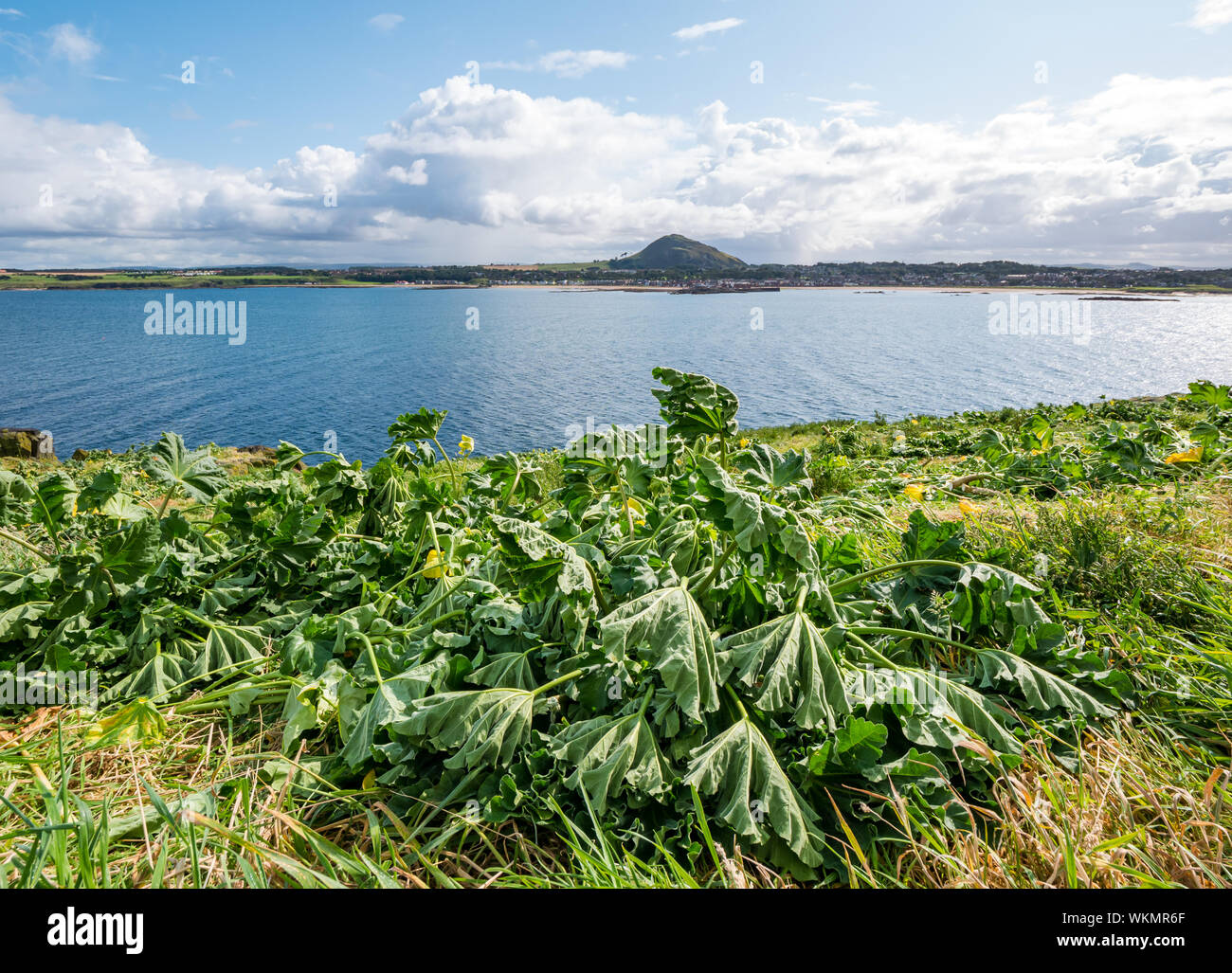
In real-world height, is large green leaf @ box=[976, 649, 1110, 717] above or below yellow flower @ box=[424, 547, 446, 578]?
below

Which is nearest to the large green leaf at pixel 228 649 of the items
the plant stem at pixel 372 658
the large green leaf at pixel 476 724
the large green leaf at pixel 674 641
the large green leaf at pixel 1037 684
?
the plant stem at pixel 372 658

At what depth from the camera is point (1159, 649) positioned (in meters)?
2.93

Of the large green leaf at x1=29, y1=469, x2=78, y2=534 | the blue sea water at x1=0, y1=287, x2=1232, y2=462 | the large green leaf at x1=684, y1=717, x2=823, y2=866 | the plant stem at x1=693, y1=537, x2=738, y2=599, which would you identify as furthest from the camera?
the blue sea water at x1=0, y1=287, x2=1232, y2=462

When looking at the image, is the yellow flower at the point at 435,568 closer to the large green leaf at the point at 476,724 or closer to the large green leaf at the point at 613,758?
the large green leaf at the point at 476,724

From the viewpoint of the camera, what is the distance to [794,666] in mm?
2168

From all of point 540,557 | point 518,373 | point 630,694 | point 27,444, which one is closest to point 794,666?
point 630,694

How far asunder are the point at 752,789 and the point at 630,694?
0.60 meters

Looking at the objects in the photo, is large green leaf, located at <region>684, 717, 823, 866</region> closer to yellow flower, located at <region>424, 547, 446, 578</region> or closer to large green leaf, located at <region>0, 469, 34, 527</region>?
yellow flower, located at <region>424, 547, 446, 578</region>

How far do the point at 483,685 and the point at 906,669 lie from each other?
5.76 feet

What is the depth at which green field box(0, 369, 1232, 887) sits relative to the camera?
205 centimetres

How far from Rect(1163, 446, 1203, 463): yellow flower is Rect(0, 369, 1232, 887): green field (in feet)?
8.57

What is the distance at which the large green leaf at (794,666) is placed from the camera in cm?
211

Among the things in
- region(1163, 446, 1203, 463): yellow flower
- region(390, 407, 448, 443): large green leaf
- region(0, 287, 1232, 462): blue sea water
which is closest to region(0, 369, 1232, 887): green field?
region(390, 407, 448, 443): large green leaf
